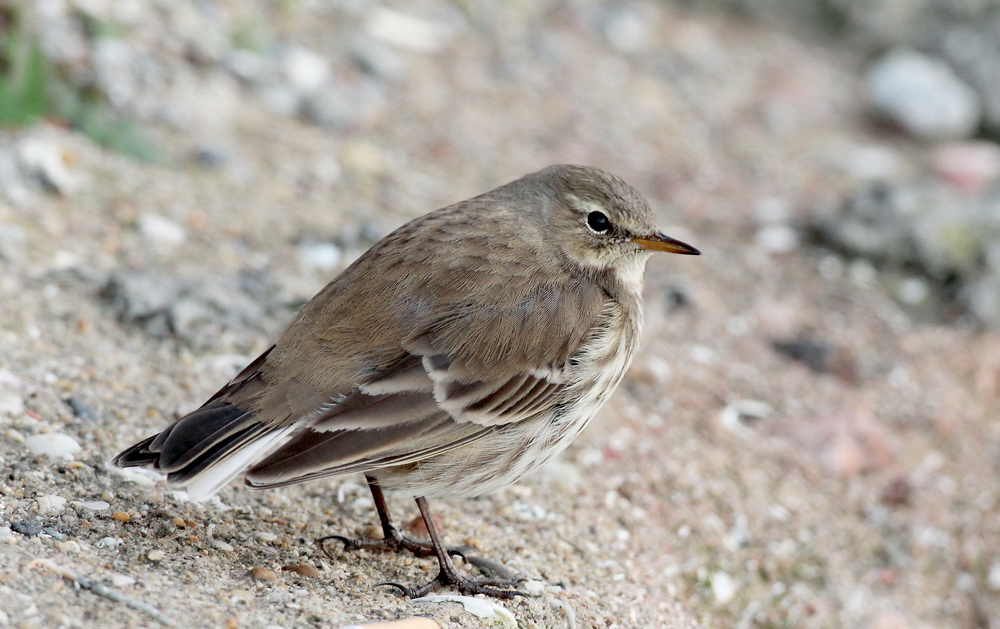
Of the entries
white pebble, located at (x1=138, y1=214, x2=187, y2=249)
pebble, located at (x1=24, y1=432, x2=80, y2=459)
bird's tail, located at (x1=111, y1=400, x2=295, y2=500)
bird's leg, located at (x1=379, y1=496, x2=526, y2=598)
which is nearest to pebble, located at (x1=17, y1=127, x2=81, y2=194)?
white pebble, located at (x1=138, y1=214, x2=187, y2=249)

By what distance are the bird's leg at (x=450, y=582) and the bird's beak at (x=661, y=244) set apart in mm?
1377

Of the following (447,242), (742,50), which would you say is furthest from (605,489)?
(742,50)

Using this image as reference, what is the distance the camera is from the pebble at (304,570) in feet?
13.0

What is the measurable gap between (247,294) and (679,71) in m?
5.10

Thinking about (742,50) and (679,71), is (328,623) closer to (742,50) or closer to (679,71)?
(679,71)

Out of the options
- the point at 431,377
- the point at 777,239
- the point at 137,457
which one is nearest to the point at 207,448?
the point at 137,457

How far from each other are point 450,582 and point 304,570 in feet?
1.74

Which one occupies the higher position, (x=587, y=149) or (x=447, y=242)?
(x=447, y=242)

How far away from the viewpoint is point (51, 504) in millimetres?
3922

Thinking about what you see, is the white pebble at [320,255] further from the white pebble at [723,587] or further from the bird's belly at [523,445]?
the white pebble at [723,587]

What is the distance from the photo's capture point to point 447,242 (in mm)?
4371

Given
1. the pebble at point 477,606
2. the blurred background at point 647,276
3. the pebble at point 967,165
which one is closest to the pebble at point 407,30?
the blurred background at point 647,276

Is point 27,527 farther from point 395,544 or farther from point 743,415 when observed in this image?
point 743,415

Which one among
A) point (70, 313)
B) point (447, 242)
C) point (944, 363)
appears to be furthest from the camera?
point (944, 363)
